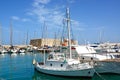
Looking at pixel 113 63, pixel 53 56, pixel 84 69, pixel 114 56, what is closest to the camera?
pixel 84 69

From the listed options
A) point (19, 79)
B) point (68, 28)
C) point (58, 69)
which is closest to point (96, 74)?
point (58, 69)

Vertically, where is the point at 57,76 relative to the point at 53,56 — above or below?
below

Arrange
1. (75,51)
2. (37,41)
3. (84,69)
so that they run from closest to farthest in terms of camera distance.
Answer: (84,69) < (75,51) < (37,41)

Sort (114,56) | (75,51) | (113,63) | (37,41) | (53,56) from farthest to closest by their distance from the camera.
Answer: (37,41) → (75,51) → (114,56) → (53,56) → (113,63)

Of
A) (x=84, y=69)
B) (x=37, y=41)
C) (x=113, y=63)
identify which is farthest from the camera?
(x=37, y=41)

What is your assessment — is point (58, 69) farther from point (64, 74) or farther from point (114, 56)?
point (114, 56)

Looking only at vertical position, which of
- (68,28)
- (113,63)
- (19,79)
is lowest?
(19,79)

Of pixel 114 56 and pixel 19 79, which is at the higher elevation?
pixel 114 56

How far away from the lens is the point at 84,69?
26828mm

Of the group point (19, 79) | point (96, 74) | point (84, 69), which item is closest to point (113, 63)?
point (96, 74)

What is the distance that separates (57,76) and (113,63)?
26.6 ft

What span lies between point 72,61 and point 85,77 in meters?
3.91

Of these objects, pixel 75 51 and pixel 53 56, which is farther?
pixel 75 51

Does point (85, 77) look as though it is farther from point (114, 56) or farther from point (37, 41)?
point (37, 41)
